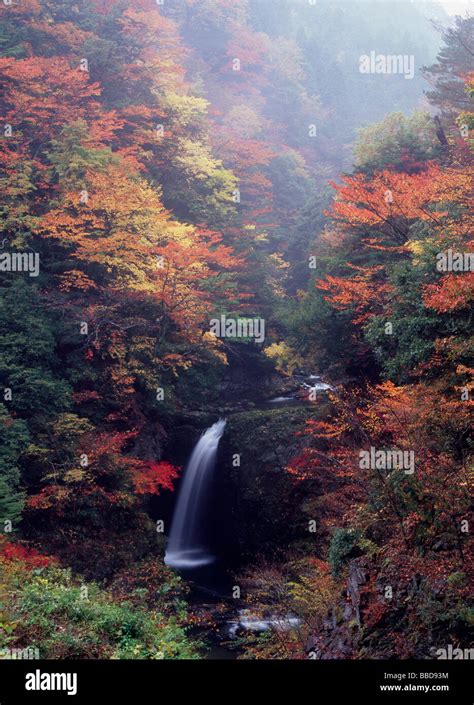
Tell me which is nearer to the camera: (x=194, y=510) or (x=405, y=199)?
(x=405, y=199)

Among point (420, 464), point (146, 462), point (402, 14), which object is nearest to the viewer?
point (420, 464)

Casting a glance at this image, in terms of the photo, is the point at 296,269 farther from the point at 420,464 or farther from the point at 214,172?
the point at 420,464

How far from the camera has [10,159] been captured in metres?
17.8

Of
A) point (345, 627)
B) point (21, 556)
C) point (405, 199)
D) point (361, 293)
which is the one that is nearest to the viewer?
point (345, 627)

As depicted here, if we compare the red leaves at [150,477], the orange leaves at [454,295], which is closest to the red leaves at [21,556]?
the red leaves at [150,477]

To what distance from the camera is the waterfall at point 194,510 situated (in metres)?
18.9

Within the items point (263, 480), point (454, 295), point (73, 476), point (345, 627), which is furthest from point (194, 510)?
point (454, 295)

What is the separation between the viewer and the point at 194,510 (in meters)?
19.8

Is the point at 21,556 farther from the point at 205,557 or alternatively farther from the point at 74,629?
the point at 205,557

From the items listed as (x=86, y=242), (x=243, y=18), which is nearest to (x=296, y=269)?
(x=86, y=242)

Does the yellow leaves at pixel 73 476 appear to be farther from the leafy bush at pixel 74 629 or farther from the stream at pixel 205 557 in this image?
the stream at pixel 205 557

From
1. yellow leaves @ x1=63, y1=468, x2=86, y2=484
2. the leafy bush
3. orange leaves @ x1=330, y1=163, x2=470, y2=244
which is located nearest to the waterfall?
yellow leaves @ x1=63, y1=468, x2=86, y2=484

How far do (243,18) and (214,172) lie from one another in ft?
116

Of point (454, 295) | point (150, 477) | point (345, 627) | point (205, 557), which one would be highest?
point (454, 295)
